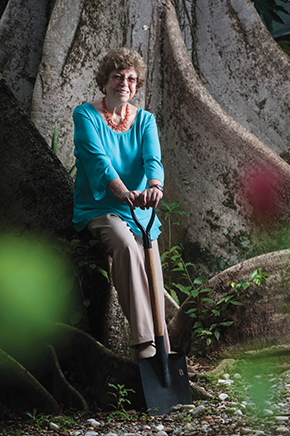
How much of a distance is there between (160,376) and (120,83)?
1804mm

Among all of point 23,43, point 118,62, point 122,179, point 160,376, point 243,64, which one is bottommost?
point 160,376

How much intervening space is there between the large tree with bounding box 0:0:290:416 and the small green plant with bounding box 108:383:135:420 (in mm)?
1025

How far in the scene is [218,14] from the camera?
18.0ft

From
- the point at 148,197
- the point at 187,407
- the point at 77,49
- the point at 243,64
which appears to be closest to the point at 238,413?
the point at 187,407

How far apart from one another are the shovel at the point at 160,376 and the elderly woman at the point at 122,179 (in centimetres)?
4

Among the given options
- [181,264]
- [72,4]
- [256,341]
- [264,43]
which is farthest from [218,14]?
[256,341]

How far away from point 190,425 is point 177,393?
247mm

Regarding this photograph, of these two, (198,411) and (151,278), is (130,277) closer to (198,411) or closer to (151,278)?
(151,278)

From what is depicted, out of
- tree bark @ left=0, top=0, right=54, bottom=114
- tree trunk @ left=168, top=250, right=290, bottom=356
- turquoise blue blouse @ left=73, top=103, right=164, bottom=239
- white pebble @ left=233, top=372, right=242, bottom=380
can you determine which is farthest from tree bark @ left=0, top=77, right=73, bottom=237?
white pebble @ left=233, top=372, right=242, bottom=380

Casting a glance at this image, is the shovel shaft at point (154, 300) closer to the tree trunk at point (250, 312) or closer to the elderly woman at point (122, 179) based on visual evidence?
the elderly woman at point (122, 179)

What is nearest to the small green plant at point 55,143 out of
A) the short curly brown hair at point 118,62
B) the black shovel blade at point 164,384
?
the short curly brown hair at point 118,62

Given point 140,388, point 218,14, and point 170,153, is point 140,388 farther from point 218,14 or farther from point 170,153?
point 218,14

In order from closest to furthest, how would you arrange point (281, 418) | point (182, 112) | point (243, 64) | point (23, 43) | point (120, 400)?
point (281, 418) < point (120, 400) < point (182, 112) < point (23, 43) < point (243, 64)

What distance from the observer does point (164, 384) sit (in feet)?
7.81
